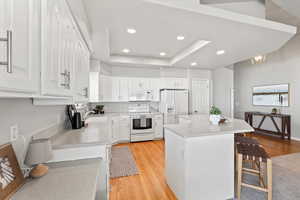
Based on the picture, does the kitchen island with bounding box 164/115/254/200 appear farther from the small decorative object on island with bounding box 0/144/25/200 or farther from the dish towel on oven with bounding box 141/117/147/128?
the dish towel on oven with bounding box 141/117/147/128

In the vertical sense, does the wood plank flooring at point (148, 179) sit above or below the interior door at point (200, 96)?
below

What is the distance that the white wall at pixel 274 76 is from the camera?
13.4 feet

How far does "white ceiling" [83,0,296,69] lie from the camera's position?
67.7 inches

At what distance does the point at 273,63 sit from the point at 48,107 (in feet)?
21.9

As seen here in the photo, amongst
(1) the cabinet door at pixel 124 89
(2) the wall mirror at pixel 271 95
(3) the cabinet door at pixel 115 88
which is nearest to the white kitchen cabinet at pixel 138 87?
(1) the cabinet door at pixel 124 89

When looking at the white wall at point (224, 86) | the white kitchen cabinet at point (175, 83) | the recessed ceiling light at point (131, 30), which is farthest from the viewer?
the white wall at point (224, 86)

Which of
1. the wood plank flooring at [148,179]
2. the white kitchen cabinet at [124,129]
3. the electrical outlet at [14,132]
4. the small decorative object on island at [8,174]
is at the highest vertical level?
the electrical outlet at [14,132]

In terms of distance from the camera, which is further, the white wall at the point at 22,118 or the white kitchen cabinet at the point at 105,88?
the white kitchen cabinet at the point at 105,88

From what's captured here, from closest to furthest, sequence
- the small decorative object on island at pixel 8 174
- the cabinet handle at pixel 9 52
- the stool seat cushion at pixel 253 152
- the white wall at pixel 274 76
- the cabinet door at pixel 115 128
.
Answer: the cabinet handle at pixel 9 52 < the small decorative object on island at pixel 8 174 < the stool seat cushion at pixel 253 152 < the cabinet door at pixel 115 128 < the white wall at pixel 274 76

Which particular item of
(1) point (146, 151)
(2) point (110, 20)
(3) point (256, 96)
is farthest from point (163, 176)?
(3) point (256, 96)

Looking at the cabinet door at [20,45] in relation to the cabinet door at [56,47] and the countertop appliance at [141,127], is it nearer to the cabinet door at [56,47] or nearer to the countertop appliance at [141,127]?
the cabinet door at [56,47]

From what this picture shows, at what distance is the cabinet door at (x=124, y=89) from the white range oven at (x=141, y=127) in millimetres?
717

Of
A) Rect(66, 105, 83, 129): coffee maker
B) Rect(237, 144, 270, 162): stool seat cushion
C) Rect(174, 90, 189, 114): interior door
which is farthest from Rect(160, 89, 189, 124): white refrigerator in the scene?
Rect(66, 105, 83, 129): coffee maker

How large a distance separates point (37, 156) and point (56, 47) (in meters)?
0.78
